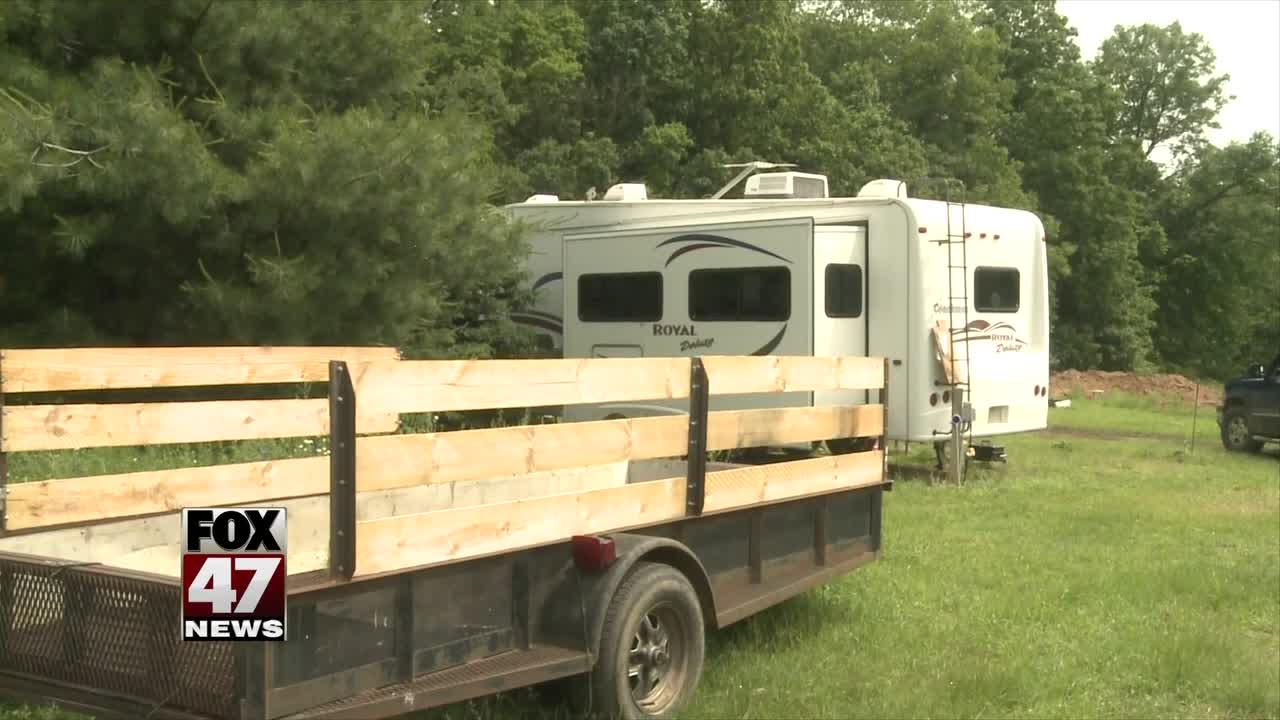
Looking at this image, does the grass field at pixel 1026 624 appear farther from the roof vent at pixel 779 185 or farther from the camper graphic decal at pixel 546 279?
the camper graphic decal at pixel 546 279

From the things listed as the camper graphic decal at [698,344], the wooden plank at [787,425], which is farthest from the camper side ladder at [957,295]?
the wooden plank at [787,425]

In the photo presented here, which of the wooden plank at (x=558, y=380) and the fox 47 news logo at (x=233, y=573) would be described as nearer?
the fox 47 news logo at (x=233, y=573)

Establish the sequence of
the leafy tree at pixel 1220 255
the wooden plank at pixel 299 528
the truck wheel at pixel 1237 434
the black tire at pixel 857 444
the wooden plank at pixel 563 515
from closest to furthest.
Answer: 1. the wooden plank at pixel 563 515
2. the wooden plank at pixel 299 528
3. the black tire at pixel 857 444
4. the truck wheel at pixel 1237 434
5. the leafy tree at pixel 1220 255

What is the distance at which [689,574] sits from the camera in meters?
5.43

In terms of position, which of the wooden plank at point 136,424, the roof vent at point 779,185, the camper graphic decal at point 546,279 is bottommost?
the wooden plank at point 136,424

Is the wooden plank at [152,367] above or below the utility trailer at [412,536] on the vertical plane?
above

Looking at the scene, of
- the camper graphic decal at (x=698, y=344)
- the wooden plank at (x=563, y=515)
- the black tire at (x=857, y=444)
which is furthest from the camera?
the camper graphic decal at (x=698, y=344)

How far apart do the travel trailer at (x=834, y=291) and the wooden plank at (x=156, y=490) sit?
694 centimetres

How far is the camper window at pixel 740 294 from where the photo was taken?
42.8 ft

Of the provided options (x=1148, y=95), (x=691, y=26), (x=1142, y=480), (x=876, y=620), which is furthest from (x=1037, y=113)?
(x=876, y=620)

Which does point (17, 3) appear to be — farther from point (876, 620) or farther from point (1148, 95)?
point (1148, 95)

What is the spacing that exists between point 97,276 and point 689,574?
803cm

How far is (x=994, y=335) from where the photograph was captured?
13898mm

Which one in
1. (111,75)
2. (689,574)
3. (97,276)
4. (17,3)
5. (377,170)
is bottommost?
(689,574)
